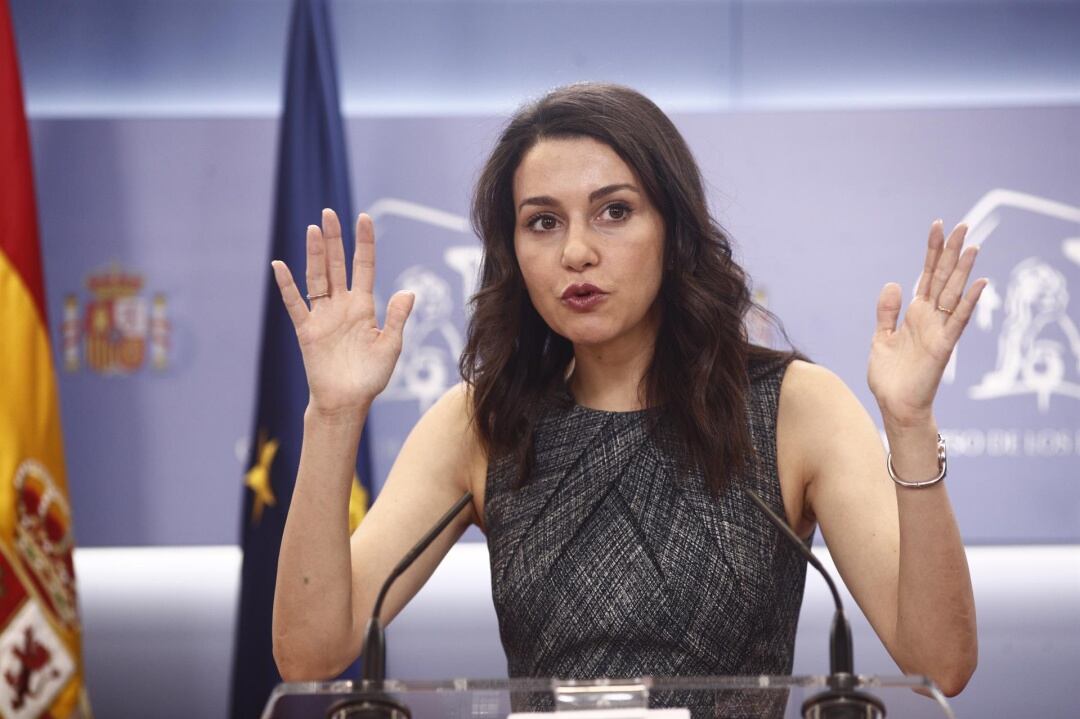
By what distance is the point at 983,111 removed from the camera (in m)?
3.29

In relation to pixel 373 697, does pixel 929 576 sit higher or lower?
higher

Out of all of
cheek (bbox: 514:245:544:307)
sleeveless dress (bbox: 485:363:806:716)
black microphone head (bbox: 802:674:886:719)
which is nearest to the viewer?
black microphone head (bbox: 802:674:886:719)

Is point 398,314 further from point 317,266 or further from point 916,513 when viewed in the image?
point 916,513

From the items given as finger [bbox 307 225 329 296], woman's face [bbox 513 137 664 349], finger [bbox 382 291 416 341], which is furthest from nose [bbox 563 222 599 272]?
finger [bbox 307 225 329 296]

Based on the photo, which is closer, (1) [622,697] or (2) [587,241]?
(1) [622,697]

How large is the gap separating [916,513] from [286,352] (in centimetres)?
201

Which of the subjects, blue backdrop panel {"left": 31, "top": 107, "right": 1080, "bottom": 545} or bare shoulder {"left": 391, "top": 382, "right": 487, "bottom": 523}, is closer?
bare shoulder {"left": 391, "top": 382, "right": 487, "bottom": 523}

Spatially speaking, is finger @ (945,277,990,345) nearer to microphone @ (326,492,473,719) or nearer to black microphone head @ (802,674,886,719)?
black microphone head @ (802,674,886,719)

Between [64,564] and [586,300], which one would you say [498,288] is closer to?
[586,300]

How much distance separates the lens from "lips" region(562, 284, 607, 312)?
1812 mm

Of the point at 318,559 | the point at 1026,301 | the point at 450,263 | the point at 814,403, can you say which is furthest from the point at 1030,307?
the point at 318,559

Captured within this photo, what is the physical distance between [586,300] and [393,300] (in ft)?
0.94

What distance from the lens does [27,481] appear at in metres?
2.90

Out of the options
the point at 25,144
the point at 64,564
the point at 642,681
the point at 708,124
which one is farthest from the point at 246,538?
the point at 642,681
